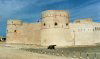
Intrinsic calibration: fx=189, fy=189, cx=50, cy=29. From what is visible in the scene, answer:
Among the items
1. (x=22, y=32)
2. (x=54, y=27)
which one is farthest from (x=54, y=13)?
(x=22, y=32)

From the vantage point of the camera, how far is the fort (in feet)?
82.5

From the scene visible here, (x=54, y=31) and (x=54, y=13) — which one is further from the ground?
(x=54, y=13)

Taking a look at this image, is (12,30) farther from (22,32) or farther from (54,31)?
(54,31)

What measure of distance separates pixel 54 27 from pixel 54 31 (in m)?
0.53

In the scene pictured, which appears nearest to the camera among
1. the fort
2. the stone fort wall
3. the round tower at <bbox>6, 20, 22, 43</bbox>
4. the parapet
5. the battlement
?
the battlement

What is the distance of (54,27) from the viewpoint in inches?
992

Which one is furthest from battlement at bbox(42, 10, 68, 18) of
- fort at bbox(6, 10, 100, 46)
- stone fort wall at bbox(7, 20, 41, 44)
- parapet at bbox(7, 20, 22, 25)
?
parapet at bbox(7, 20, 22, 25)

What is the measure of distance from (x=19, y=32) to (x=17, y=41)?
5.14 ft

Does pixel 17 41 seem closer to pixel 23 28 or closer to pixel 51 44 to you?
pixel 23 28

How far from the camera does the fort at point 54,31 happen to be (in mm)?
25156

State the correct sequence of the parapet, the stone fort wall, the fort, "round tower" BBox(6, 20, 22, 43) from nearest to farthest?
the fort, the stone fort wall, "round tower" BBox(6, 20, 22, 43), the parapet

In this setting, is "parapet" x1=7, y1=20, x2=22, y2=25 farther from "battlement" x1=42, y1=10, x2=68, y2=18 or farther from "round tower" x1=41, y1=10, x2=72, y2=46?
"battlement" x1=42, y1=10, x2=68, y2=18

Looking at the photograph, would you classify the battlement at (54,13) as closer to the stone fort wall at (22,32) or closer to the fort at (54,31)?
the fort at (54,31)

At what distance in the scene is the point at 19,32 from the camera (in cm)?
3159
